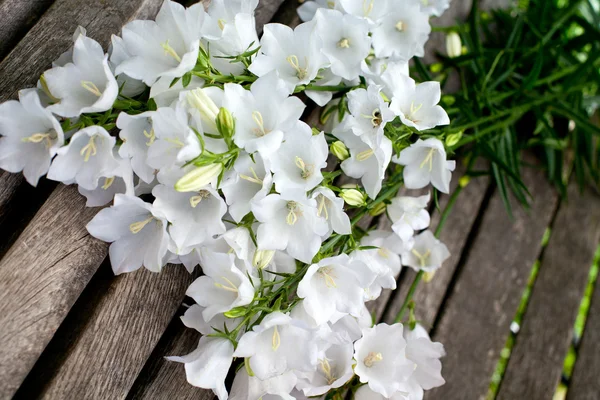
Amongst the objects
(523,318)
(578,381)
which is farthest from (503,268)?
(578,381)

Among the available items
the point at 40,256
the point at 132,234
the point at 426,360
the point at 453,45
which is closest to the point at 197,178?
the point at 132,234

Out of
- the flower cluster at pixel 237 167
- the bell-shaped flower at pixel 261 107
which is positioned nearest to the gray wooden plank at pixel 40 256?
the flower cluster at pixel 237 167

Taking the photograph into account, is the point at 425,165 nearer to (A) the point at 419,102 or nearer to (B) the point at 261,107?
(A) the point at 419,102

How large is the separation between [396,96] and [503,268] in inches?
24.7

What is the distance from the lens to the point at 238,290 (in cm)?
63

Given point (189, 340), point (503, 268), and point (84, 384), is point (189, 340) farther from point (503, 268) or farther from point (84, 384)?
point (503, 268)

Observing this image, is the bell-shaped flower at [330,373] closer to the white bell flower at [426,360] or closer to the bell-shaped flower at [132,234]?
the white bell flower at [426,360]

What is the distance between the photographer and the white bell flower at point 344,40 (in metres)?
0.76

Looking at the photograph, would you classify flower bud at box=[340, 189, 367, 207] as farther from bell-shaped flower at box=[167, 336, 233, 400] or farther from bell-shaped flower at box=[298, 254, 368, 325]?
bell-shaped flower at box=[167, 336, 233, 400]

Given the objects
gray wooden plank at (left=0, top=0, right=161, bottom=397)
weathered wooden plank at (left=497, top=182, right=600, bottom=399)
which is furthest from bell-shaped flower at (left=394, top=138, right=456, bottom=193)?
weathered wooden plank at (left=497, top=182, right=600, bottom=399)

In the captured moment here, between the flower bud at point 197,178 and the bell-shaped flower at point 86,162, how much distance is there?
0.12 meters

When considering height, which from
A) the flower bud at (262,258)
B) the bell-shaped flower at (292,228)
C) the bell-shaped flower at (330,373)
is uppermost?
the bell-shaped flower at (292,228)

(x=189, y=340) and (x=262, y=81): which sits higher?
(x=262, y=81)

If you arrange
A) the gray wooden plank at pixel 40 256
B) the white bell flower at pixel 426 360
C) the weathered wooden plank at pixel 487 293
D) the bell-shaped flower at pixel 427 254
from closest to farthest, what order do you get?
the gray wooden plank at pixel 40 256, the white bell flower at pixel 426 360, the bell-shaped flower at pixel 427 254, the weathered wooden plank at pixel 487 293
